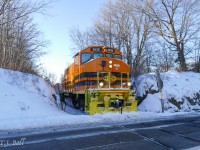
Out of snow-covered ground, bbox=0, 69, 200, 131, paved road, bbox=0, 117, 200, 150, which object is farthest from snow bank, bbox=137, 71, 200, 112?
paved road, bbox=0, 117, 200, 150

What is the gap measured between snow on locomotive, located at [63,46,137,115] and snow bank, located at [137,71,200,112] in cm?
447

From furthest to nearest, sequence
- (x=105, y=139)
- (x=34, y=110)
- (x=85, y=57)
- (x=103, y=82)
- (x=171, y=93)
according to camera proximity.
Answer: (x=171, y=93) → (x=85, y=57) → (x=103, y=82) → (x=34, y=110) → (x=105, y=139)

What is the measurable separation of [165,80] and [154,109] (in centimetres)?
445

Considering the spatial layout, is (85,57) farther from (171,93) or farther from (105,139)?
(105,139)

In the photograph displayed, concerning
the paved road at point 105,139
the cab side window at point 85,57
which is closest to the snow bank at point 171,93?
the cab side window at point 85,57

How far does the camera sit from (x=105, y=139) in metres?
8.81

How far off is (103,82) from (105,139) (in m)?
7.29

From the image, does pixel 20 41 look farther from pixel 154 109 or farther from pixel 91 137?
pixel 91 137

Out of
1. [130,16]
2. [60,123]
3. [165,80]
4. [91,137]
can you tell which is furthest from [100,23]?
[91,137]

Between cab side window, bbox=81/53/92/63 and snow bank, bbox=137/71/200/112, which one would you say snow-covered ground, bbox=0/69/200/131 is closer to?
snow bank, bbox=137/71/200/112

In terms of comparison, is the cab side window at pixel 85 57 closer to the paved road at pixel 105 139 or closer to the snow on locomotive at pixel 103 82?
the snow on locomotive at pixel 103 82

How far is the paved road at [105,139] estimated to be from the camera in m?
7.83

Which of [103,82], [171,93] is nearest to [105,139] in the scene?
[103,82]

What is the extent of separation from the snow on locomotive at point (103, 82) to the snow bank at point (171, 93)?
176 inches
